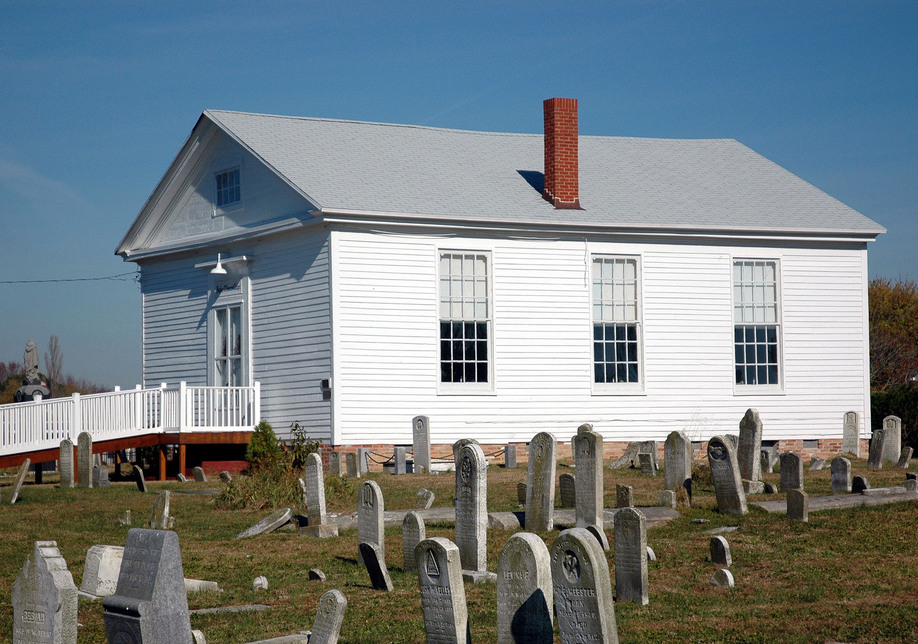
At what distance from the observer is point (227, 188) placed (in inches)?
1038

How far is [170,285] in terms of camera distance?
2780 cm

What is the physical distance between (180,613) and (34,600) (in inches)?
42.2

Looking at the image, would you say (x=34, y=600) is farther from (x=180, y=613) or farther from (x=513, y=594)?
(x=513, y=594)

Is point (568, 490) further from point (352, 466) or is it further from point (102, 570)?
point (102, 570)

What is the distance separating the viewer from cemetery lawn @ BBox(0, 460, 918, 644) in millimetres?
8562

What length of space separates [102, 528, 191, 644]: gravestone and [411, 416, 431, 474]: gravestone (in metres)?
15.9

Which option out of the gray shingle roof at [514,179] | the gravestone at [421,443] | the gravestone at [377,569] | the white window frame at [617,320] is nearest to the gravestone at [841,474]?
the gravestone at [377,569]

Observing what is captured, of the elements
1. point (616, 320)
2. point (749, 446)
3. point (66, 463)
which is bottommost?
point (66, 463)

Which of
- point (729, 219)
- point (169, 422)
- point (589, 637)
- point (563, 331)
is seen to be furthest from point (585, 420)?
point (589, 637)

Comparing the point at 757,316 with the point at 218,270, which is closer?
the point at 218,270

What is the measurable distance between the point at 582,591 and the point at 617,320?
18.6 meters

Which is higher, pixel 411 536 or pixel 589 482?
pixel 589 482

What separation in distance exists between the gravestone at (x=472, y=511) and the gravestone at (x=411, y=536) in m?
0.39

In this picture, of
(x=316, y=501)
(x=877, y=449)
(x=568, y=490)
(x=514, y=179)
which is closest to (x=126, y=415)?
(x=514, y=179)
